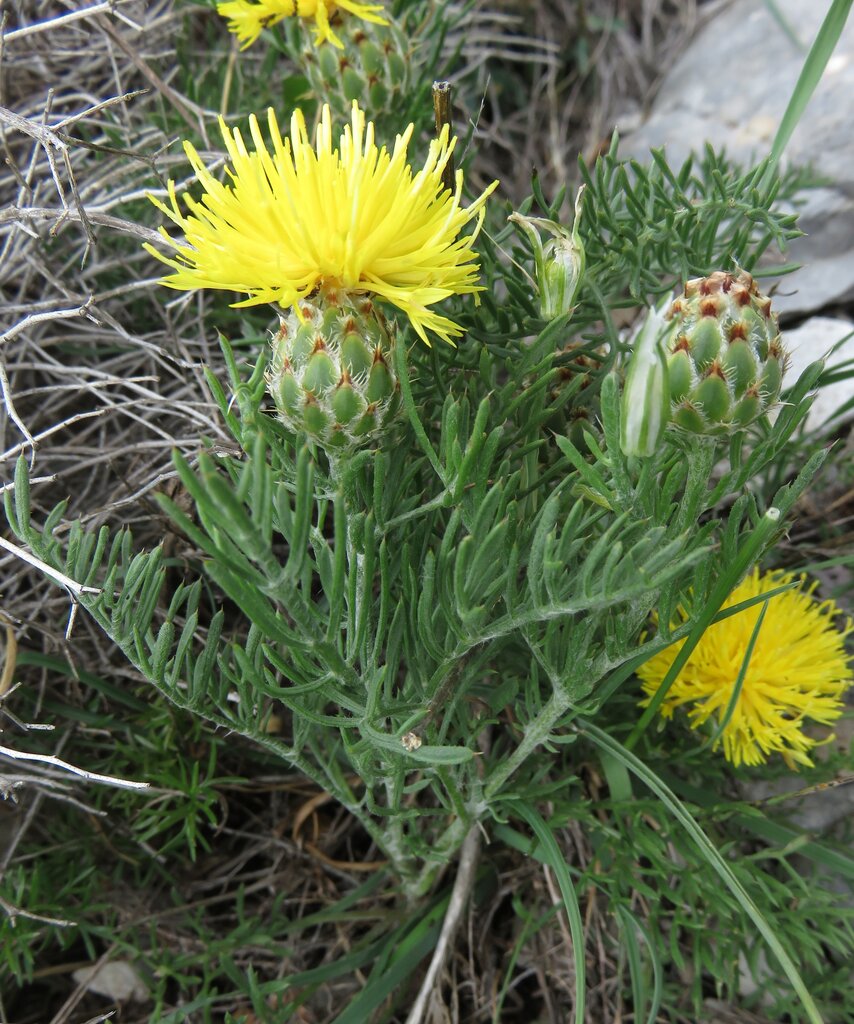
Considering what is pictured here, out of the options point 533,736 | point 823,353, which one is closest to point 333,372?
point 533,736

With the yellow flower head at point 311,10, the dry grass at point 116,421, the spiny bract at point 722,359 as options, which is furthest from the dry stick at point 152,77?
the spiny bract at point 722,359

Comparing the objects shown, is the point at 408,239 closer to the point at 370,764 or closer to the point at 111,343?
the point at 370,764

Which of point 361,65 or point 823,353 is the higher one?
point 361,65

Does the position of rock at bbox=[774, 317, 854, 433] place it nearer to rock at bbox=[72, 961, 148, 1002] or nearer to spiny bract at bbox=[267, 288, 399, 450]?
spiny bract at bbox=[267, 288, 399, 450]

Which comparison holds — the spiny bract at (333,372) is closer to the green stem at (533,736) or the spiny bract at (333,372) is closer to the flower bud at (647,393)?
the flower bud at (647,393)

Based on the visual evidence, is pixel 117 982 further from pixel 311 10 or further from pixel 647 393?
pixel 311 10

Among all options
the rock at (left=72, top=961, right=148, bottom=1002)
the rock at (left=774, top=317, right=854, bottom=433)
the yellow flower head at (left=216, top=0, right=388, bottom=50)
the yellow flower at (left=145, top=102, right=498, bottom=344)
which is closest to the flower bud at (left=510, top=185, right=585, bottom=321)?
the yellow flower at (left=145, top=102, right=498, bottom=344)

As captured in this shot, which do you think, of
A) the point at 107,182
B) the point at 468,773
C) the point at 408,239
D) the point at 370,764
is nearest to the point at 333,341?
the point at 408,239
